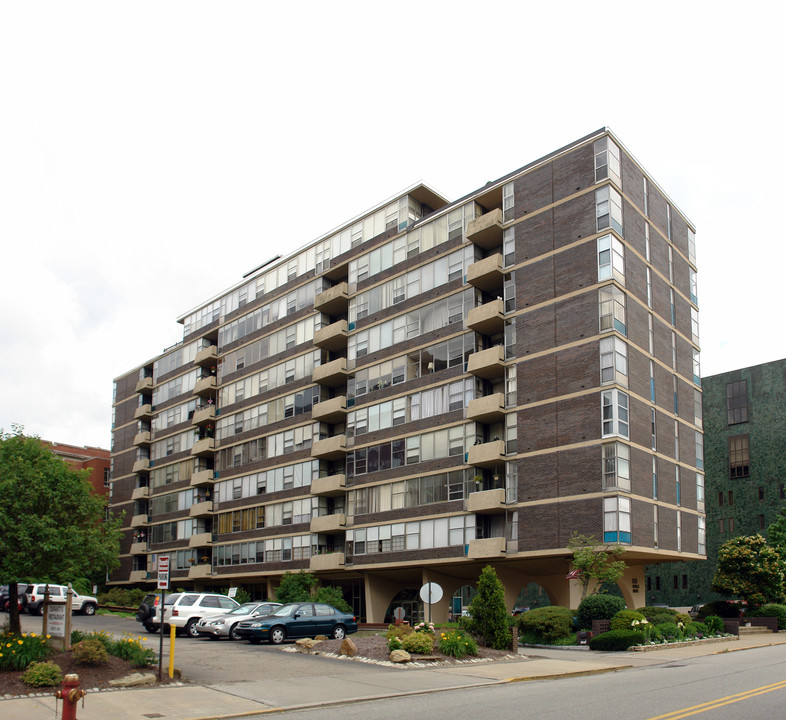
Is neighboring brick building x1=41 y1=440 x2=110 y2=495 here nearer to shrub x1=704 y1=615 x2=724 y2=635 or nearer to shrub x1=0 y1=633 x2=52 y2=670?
shrub x1=704 y1=615 x2=724 y2=635

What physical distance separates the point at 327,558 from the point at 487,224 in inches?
901

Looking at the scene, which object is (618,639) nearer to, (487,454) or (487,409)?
(487,454)

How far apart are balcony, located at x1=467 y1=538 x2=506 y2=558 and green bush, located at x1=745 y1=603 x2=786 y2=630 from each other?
620 inches

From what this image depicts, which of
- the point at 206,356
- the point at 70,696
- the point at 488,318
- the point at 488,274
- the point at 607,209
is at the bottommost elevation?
the point at 70,696

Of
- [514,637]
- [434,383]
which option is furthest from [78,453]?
[514,637]

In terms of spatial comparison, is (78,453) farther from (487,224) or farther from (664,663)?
(664,663)

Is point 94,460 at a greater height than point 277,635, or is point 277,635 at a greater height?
point 94,460

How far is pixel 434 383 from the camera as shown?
47.1 metres

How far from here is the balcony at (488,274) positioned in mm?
44659

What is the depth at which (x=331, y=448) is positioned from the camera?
53.2m

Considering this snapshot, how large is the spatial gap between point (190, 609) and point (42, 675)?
18414 millimetres

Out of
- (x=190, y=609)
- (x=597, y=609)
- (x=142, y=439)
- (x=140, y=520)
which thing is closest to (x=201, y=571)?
(x=140, y=520)

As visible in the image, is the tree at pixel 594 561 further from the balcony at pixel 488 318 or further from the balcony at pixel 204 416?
the balcony at pixel 204 416

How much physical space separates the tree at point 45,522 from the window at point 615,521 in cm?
2242
